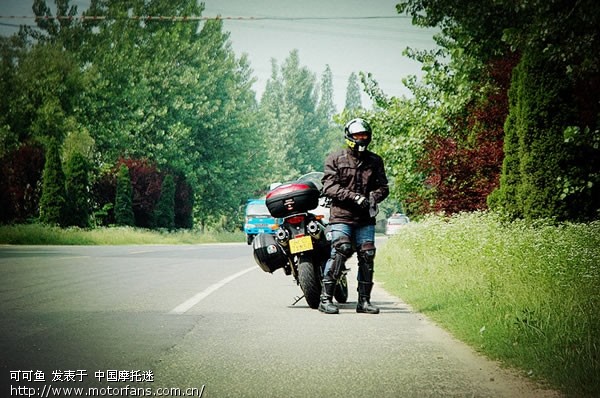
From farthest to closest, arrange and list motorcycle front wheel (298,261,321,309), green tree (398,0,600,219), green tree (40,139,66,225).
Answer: green tree (40,139,66,225) < green tree (398,0,600,219) < motorcycle front wheel (298,261,321,309)

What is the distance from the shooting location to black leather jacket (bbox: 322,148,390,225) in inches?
349

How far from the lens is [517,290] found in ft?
29.1

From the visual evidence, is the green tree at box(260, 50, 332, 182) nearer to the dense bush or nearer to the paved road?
the dense bush

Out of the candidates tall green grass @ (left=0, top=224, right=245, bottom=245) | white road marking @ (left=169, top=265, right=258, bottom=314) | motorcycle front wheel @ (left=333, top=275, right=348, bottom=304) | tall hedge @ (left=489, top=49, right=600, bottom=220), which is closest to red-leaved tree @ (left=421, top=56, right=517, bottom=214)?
tall hedge @ (left=489, top=49, right=600, bottom=220)

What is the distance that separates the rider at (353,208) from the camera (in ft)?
28.8

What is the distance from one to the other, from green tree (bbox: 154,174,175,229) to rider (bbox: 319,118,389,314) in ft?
125

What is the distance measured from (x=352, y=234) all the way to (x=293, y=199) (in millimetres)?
838

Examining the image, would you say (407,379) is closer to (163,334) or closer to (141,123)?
(163,334)

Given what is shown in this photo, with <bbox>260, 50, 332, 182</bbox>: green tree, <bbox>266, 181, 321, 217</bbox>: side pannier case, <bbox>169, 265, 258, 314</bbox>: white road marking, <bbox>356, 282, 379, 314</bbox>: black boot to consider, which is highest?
<bbox>260, 50, 332, 182</bbox>: green tree

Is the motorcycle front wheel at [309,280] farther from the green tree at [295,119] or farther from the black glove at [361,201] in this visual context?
the green tree at [295,119]

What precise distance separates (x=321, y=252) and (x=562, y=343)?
374 centimetres

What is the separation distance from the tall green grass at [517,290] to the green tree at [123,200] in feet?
89.9

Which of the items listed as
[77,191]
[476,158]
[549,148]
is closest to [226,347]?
[549,148]

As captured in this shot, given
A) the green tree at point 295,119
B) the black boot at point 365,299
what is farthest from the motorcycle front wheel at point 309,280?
the green tree at point 295,119
